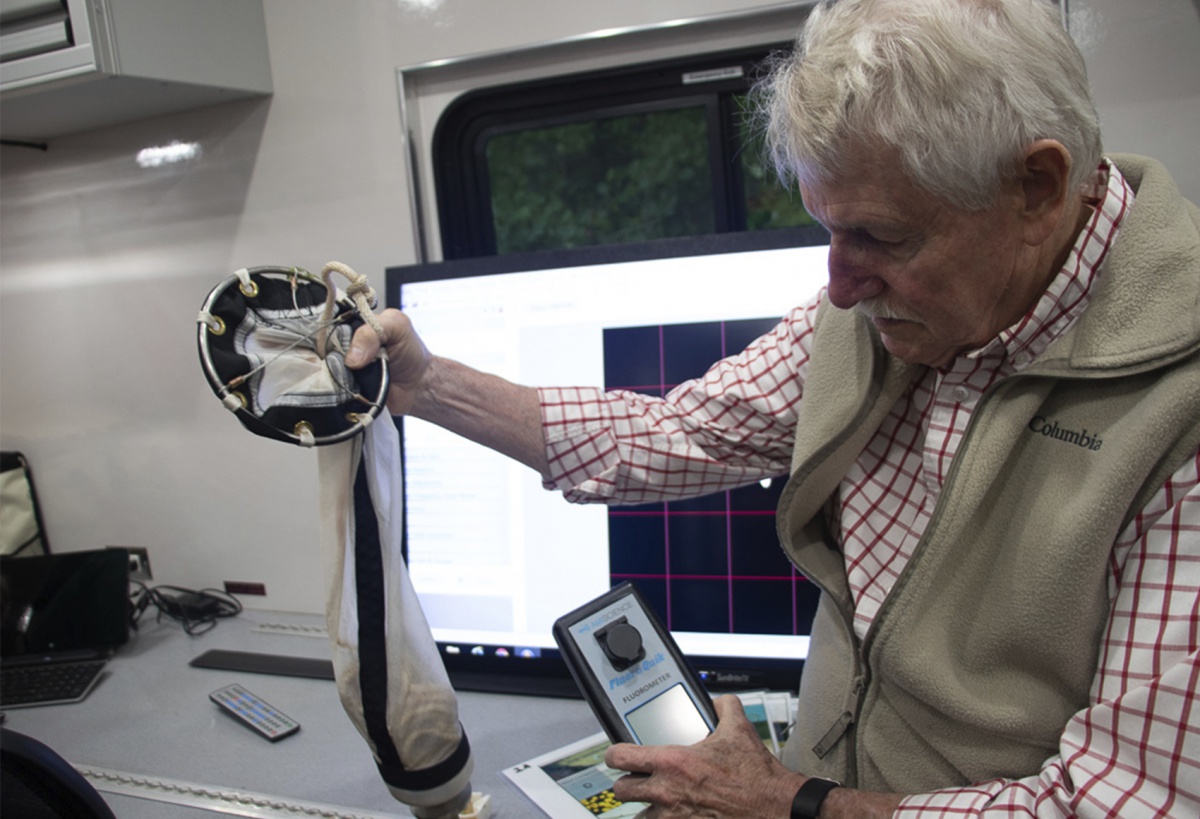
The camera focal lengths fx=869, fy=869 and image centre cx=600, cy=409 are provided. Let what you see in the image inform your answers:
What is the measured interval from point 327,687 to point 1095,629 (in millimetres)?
1227

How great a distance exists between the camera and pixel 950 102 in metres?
0.69

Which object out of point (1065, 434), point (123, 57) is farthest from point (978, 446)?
point (123, 57)

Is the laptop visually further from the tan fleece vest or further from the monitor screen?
the tan fleece vest

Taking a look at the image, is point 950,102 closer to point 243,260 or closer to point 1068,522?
point 1068,522

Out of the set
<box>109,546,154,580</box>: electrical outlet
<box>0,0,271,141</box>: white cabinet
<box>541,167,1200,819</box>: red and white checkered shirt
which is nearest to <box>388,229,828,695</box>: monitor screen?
<box>541,167,1200,819</box>: red and white checkered shirt

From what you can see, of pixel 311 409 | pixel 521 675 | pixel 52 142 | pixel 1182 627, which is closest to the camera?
pixel 1182 627

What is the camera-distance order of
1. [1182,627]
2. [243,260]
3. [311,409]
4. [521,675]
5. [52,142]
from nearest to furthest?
[1182,627] → [311,409] → [521,675] → [243,260] → [52,142]

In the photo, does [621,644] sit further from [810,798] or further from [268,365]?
[268,365]

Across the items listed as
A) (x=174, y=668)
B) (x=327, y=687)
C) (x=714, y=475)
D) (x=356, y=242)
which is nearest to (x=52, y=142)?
(x=356, y=242)

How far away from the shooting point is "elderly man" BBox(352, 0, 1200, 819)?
69cm

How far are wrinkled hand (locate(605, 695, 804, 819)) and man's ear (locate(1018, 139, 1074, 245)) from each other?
0.58 m

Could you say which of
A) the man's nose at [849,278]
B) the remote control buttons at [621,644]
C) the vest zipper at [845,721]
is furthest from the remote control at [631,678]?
the man's nose at [849,278]

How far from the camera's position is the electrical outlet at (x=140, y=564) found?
6.74ft

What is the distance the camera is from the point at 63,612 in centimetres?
170
